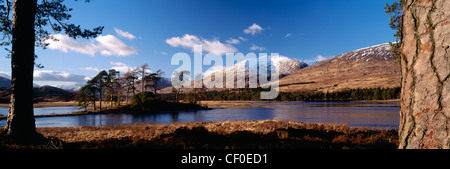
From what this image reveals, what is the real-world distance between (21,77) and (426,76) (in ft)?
33.2

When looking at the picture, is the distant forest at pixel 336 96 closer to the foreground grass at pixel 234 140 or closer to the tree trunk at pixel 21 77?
the foreground grass at pixel 234 140

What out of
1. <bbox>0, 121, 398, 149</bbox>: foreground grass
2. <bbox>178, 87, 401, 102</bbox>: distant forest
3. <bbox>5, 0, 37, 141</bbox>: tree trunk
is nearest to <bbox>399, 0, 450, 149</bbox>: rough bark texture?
<bbox>0, 121, 398, 149</bbox>: foreground grass

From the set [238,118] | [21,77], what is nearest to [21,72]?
[21,77]

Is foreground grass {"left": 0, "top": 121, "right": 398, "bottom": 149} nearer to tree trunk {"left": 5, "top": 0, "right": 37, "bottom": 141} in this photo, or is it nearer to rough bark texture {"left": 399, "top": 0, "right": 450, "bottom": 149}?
tree trunk {"left": 5, "top": 0, "right": 37, "bottom": 141}

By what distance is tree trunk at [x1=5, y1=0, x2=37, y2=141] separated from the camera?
7031 mm

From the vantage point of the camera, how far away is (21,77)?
708 centimetres

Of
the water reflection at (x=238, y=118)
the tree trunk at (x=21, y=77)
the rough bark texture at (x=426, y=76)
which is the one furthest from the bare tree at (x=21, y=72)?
the water reflection at (x=238, y=118)

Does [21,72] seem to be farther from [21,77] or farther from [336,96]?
[336,96]

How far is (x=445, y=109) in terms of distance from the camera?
1703mm

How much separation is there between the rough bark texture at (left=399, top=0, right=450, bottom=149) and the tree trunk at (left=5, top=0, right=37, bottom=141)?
973cm

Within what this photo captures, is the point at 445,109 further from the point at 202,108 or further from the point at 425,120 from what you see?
the point at 202,108
